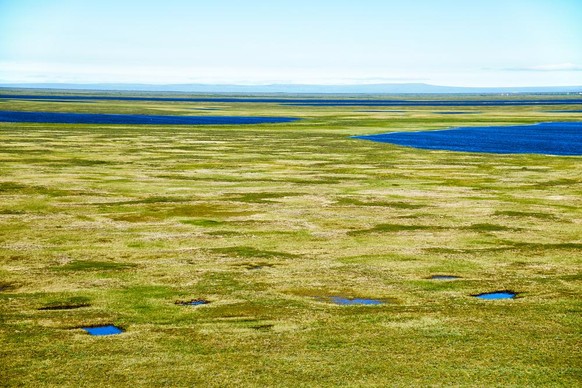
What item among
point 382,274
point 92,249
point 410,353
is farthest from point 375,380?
point 92,249

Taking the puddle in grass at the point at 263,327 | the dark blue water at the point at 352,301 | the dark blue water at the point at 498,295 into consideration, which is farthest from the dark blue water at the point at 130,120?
the puddle in grass at the point at 263,327

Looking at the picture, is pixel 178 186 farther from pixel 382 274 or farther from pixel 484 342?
pixel 484 342

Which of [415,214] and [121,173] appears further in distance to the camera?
[121,173]

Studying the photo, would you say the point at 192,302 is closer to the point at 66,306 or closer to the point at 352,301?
the point at 66,306

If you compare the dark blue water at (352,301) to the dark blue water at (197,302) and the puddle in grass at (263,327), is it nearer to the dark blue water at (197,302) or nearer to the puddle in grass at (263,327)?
the puddle in grass at (263,327)

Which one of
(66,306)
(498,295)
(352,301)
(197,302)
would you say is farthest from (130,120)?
(498,295)

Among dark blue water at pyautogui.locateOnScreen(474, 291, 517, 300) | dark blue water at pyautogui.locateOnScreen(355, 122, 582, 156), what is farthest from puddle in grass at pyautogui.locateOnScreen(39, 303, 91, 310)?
dark blue water at pyautogui.locateOnScreen(355, 122, 582, 156)

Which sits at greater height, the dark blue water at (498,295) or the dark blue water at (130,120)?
the dark blue water at (498,295)
